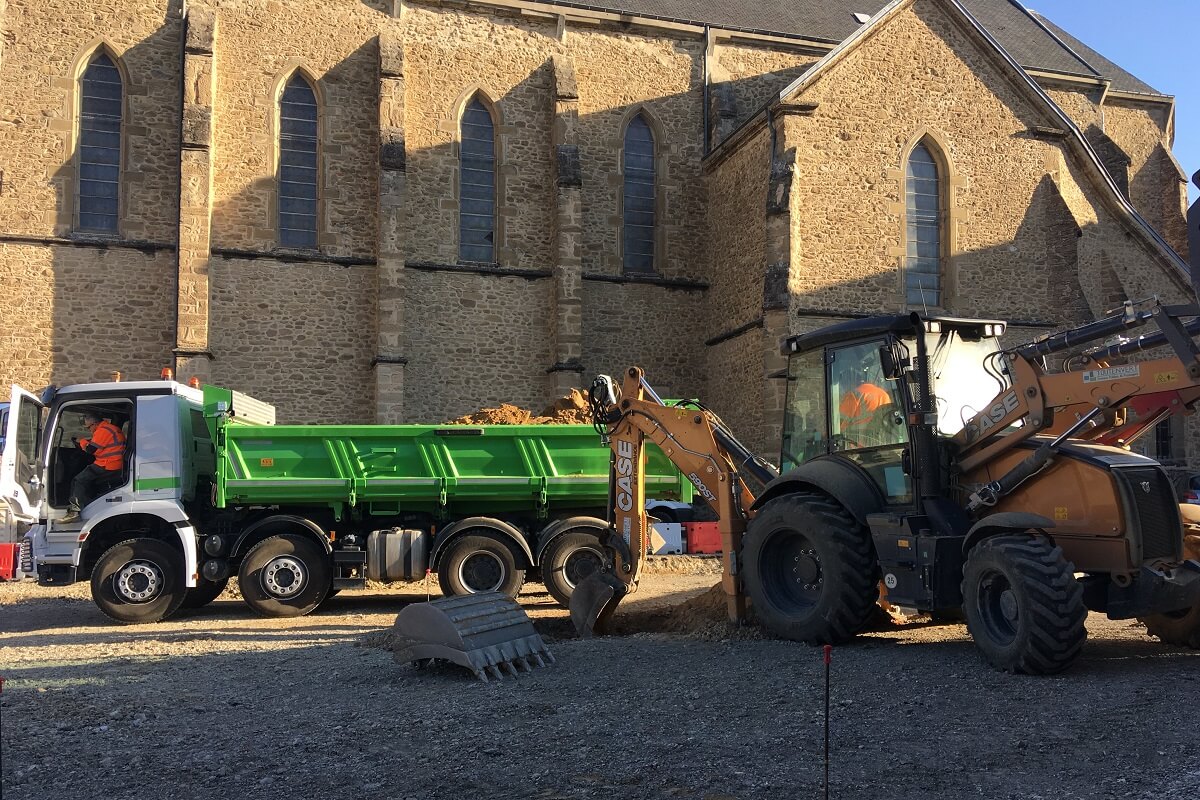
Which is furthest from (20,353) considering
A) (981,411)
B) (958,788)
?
(958,788)

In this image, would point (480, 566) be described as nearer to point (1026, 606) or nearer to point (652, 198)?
point (1026, 606)

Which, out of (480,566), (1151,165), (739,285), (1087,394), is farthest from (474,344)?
(1151,165)

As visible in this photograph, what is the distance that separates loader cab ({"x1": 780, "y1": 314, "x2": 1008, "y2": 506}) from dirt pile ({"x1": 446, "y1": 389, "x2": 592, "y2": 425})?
6905mm

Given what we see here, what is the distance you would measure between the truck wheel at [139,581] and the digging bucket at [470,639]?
Answer: 450cm

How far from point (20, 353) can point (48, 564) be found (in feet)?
33.5

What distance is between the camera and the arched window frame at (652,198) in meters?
22.2

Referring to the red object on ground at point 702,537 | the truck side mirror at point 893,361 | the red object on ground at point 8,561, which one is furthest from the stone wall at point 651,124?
the truck side mirror at point 893,361

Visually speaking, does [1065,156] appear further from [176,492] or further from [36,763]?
[36,763]

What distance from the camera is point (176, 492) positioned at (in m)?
10.5

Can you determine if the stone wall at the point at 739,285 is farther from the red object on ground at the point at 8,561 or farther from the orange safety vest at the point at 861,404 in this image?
the red object on ground at the point at 8,561

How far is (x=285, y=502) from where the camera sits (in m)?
10.9

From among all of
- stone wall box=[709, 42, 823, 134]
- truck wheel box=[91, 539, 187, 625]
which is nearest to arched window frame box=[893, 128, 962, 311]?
stone wall box=[709, 42, 823, 134]

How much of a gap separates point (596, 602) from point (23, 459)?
624 centimetres

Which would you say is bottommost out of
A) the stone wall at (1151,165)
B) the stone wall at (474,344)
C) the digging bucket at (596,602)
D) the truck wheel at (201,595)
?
the truck wheel at (201,595)
